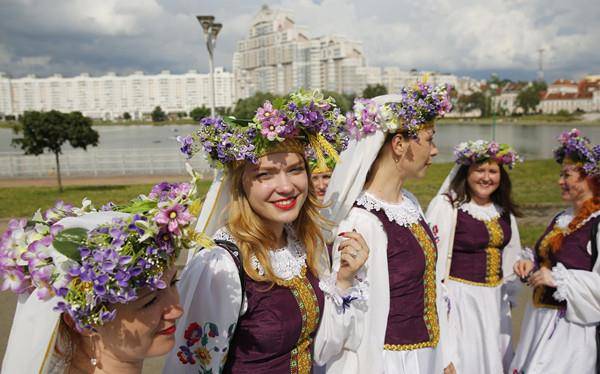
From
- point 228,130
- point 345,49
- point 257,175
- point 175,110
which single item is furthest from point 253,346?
point 175,110

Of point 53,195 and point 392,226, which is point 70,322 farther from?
point 53,195

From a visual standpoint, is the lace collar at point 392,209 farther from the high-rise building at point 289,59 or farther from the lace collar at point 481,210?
the high-rise building at point 289,59

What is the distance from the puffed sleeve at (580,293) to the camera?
321cm

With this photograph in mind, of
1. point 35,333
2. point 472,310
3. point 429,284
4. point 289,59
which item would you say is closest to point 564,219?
point 472,310

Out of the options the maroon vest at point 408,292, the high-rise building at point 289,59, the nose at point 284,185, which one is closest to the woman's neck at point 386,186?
the maroon vest at point 408,292

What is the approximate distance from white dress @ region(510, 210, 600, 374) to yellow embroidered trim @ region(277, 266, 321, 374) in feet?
6.90

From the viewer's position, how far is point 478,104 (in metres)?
96.8

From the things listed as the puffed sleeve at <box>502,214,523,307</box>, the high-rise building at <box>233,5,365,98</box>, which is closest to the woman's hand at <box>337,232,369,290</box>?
the puffed sleeve at <box>502,214,523,307</box>

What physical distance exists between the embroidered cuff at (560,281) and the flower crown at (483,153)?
1019mm

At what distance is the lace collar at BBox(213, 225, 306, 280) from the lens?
1.99 metres

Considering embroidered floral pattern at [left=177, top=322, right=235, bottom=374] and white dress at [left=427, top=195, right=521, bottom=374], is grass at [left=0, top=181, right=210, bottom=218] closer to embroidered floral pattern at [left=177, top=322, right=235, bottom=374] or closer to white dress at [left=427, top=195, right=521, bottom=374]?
white dress at [left=427, top=195, right=521, bottom=374]

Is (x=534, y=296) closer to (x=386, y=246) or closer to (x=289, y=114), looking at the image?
(x=386, y=246)

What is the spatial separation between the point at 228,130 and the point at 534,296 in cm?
288

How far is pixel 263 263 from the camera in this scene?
197 centimetres
